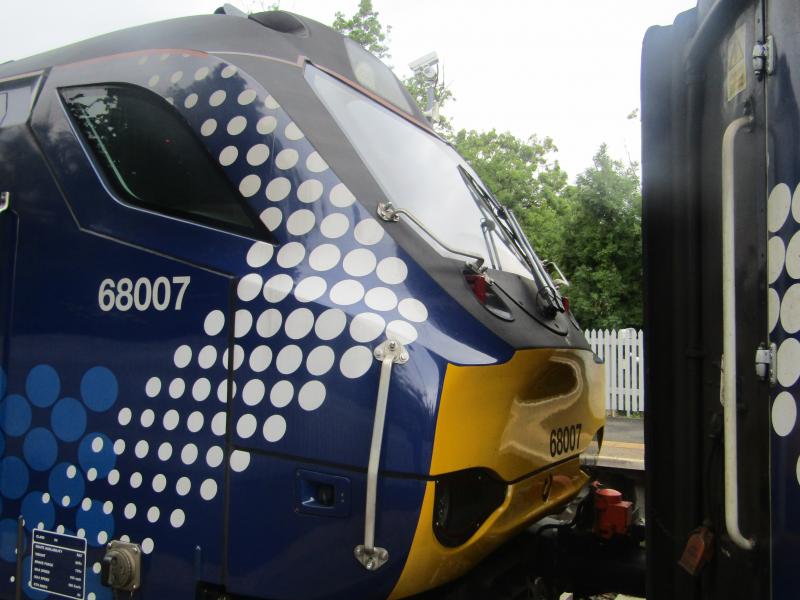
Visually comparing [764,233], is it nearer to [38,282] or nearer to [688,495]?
[688,495]

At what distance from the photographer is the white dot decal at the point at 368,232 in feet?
7.88

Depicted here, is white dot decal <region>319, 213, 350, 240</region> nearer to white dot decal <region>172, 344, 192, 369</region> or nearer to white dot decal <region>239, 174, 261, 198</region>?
white dot decal <region>239, 174, 261, 198</region>

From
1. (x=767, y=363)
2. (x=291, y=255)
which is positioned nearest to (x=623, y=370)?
(x=291, y=255)

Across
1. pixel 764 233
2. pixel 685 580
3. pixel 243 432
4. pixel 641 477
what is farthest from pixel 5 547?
pixel 641 477

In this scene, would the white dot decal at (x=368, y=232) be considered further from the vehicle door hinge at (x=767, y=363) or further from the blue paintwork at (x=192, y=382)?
the vehicle door hinge at (x=767, y=363)

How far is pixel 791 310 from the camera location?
151 cm

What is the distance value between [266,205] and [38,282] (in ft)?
3.35

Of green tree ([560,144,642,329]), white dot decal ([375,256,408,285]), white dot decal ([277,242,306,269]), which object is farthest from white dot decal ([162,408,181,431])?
green tree ([560,144,642,329])

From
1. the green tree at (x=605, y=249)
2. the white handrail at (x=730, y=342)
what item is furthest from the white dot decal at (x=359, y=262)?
the green tree at (x=605, y=249)

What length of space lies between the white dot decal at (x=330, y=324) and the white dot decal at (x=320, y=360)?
0.04m

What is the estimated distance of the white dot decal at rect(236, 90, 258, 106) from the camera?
2.60m

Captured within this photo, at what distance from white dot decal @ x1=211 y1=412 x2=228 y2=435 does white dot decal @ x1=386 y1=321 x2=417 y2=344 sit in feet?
1.97

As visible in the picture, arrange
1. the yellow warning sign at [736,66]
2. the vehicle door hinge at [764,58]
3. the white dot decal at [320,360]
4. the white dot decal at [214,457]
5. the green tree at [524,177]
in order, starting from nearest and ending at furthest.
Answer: the vehicle door hinge at [764,58], the yellow warning sign at [736,66], the white dot decal at [320,360], the white dot decal at [214,457], the green tree at [524,177]

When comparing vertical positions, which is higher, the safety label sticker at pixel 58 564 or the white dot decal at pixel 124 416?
the white dot decal at pixel 124 416
